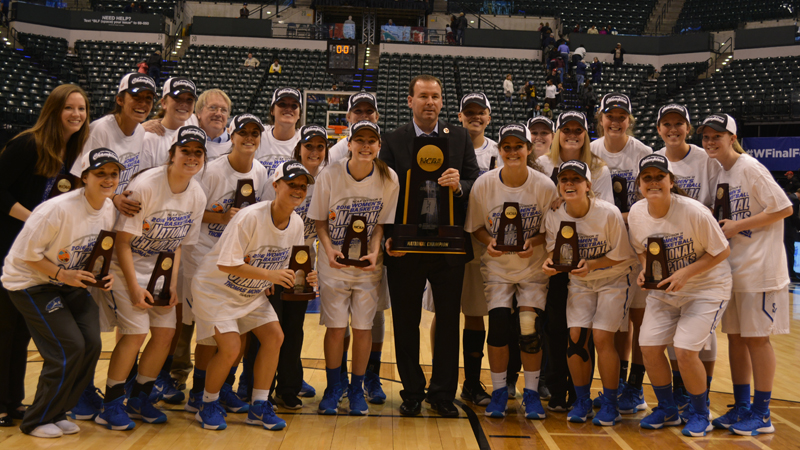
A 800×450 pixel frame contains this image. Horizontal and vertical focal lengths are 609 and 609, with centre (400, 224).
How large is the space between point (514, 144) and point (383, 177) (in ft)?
2.93

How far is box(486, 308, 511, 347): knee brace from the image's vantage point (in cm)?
413

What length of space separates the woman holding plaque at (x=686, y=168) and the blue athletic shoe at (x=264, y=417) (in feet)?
9.21

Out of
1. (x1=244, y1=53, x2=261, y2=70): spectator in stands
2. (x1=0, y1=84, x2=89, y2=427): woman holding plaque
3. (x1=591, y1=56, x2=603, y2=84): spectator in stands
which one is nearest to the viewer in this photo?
(x1=0, y1=84, x2=89, y2=427): woman holding plaque

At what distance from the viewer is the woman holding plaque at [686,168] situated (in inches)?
170

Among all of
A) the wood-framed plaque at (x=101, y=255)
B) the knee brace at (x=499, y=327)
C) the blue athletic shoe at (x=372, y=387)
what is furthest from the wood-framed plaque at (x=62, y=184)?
the knee brace at (x=499, y=327)

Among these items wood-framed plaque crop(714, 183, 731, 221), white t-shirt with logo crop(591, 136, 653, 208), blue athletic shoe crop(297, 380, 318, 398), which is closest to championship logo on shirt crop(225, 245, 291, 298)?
blue athletic shoe crop(297, 380, 318, 398)

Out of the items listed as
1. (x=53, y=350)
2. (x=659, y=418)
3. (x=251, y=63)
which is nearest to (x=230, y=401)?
(x=53, y=350)

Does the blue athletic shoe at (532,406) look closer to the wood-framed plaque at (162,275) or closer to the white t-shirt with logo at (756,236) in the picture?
the white t-shirt with logo at (756,236)

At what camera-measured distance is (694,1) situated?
81.5 ft

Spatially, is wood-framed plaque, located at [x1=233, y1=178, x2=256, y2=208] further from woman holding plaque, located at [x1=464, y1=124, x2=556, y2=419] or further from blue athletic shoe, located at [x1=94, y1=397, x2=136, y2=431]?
woman holding plaque, located at [x1=464, y1=124, x2=556, y2=419]

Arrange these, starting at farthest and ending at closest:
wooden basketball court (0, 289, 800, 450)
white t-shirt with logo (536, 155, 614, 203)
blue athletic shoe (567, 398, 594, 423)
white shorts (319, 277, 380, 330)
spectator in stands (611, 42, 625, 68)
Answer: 1. spectator in stands (611, 42, 625, 68)
2. white t-shirt with logo (536, 155, 614, 203)
3. white shorts (319, 277, 380, 330)
4. blue athletic shoe (567, 398, 594, 423)
5. wooden basketball court (0, 289, 800, 450)

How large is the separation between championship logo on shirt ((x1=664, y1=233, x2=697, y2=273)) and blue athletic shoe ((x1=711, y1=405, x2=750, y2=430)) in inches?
41.6

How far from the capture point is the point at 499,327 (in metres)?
4.14

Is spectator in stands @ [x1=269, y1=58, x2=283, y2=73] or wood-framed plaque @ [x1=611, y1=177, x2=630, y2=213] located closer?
wood-framed plaque @ [x1=611, y1=177, x2=630, y2=213]
